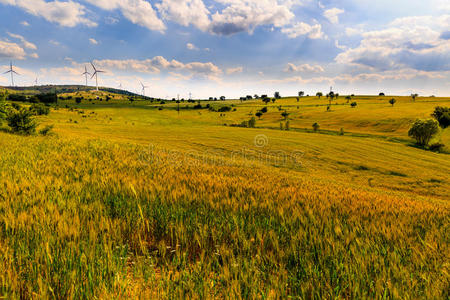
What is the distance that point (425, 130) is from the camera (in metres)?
51.4

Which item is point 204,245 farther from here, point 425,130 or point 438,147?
point 425,130

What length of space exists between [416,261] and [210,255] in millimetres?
2277

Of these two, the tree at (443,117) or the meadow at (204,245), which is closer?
the meadow at (204,245)

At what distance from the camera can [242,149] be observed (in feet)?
124

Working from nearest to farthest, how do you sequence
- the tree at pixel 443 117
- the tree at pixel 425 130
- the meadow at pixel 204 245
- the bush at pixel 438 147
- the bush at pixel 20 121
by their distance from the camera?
the meadow at pixel 204 245
the bush at pixel 20 121
the bush at pixel 438 147
the tree at pixel 425 130
the tree at pixel 443 117

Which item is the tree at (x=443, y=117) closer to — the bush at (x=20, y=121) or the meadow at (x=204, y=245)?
the meadow at (x=204, y=245)

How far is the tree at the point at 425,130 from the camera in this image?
50938 millimetres

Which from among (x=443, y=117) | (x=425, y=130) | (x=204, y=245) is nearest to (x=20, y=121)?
(x=204, y=245)

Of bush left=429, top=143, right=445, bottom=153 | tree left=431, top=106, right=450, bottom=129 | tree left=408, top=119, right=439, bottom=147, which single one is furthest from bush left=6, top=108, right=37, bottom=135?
tree left=431, top=106, right=450, bottom=129

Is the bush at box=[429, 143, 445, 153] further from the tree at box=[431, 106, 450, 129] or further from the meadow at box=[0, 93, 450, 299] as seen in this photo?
the meadow at box=[0, 93, 450, 299]

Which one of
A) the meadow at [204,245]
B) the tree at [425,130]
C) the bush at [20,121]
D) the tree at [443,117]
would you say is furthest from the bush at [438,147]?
the bush at [20,121]

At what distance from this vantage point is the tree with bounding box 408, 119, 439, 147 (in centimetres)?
5094

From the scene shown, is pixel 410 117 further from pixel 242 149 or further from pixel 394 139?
pixel 242 149

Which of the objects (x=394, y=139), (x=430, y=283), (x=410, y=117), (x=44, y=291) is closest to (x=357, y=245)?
(x=430, y=283)
